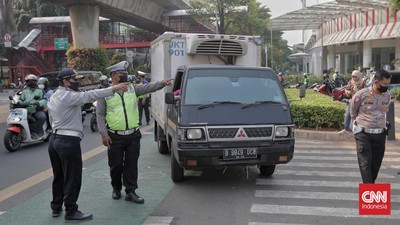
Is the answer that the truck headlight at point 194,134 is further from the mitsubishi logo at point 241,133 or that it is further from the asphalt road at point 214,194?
the asphalt road at point 214,194

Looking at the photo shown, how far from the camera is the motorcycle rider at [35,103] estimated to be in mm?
10438

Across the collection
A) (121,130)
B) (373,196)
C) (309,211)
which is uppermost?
(121,130)

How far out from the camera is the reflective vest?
5.62 m

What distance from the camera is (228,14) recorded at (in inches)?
1524

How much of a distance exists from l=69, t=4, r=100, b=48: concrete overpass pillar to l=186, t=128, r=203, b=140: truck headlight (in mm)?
25322

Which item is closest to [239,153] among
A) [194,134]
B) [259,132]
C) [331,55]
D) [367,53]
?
[259,132]

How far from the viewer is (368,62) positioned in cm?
3922

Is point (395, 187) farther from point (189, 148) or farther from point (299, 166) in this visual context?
point (189, 148)

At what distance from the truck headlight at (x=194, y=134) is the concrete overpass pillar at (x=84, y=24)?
2532 cm

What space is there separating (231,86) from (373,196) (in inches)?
129

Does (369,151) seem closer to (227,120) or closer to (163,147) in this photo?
(227,120)

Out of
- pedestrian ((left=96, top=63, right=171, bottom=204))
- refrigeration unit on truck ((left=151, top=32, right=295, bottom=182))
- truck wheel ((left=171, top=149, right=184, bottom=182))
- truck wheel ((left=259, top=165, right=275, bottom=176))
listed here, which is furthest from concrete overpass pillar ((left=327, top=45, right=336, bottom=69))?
pedestrian ((left=96, top=63, right=171, bottom=204))

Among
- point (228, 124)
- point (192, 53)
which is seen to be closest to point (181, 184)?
point (228, 124)

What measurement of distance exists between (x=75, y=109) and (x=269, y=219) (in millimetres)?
2617
